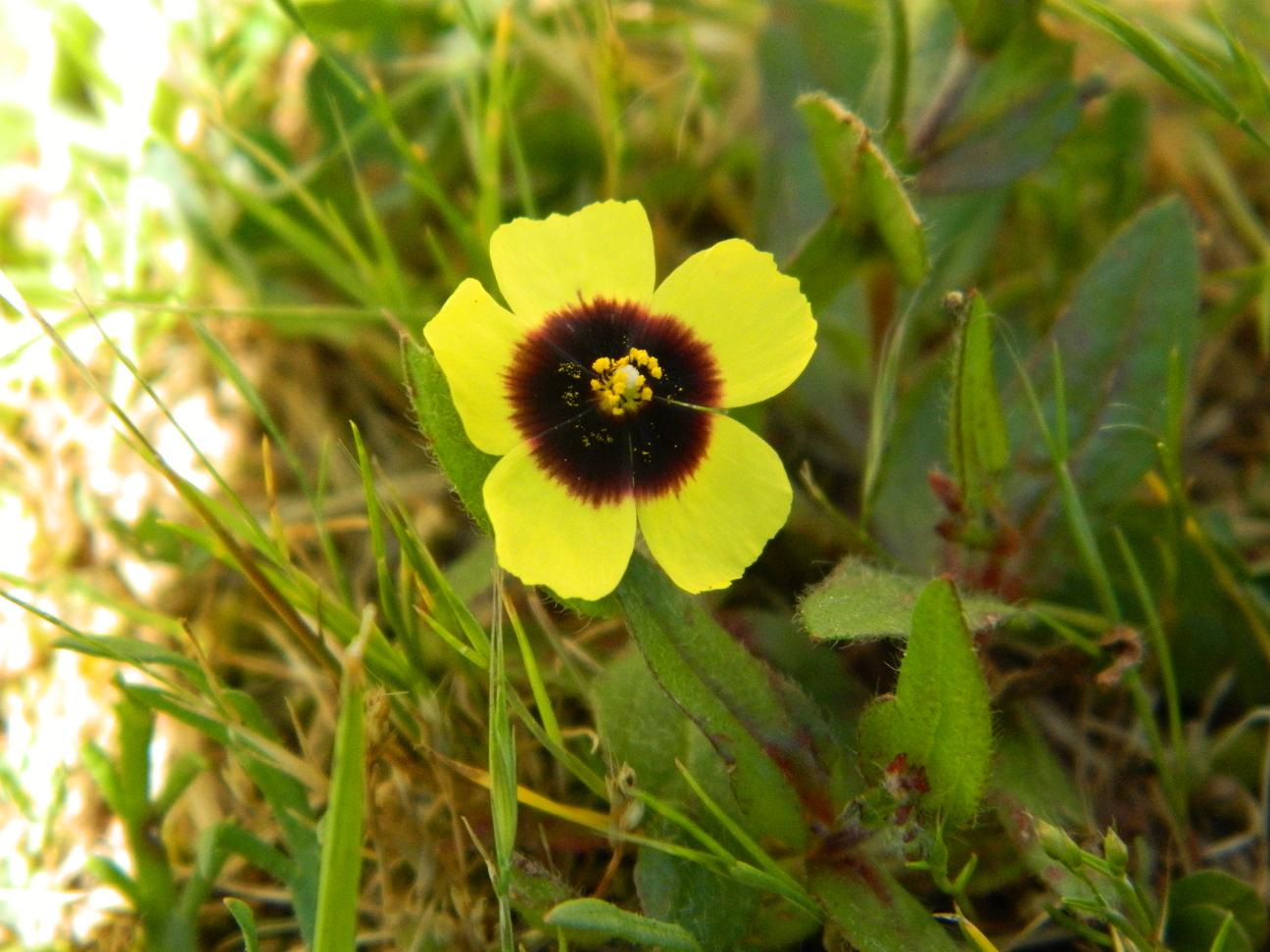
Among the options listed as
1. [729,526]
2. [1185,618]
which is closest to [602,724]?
[729,526]

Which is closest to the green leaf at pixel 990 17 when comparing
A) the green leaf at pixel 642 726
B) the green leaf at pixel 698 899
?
the green leaf at pixel 642 726

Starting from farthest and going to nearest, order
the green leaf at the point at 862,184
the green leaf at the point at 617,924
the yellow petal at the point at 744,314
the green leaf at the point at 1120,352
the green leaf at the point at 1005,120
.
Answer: the green leaf at the point at 1005,120 < the green leaf at the point at 1120,352 < the green leaf at the point at 862,184 < the yellow petal at the point at 744,314 < the green leaf at the point at 617,924

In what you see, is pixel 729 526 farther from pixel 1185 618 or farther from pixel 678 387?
pixel 1185 618

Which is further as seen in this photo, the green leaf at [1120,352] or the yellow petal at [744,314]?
the green leaf at [1120,352]

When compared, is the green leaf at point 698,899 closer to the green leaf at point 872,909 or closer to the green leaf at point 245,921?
the green leaf at point 872,909

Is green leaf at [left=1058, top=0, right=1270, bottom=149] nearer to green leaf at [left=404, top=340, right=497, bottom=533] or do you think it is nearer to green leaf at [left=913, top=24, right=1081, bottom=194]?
green leaf at [left=913, top=24, right=1081, bottom=194]

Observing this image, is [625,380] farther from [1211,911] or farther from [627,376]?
[1211,911]
